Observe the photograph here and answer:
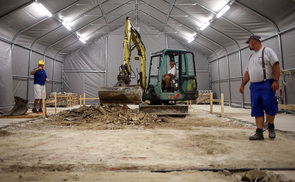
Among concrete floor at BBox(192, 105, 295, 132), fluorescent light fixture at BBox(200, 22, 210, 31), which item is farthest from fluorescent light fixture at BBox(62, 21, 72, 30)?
concrete floor at BBox(192, 105, 295, 132)

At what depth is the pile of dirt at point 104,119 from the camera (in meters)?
4.84

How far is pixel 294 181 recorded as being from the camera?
156 cm

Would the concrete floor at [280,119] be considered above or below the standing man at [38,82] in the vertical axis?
below

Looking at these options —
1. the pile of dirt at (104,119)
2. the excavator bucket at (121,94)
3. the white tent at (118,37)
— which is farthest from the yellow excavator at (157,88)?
the white tent at (118,37)

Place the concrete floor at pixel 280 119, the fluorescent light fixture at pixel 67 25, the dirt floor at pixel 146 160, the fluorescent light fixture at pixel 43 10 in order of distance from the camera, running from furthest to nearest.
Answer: the fluorescent light fixture at pixel 67 25 → the fluorescent light fixture at pixel 43 10 → the concrete floor at pixel 280 119 → the dirt floor at pixel 146 160

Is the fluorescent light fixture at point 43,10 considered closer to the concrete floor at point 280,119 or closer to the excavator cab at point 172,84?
the excavator cab at point 172,84

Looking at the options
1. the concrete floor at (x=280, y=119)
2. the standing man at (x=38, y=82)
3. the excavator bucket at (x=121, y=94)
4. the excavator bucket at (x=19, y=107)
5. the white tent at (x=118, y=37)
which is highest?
the white tent at (x=118, y=37)

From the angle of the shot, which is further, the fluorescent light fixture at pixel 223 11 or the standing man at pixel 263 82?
the fluorescent light fixture at pixel 223 11

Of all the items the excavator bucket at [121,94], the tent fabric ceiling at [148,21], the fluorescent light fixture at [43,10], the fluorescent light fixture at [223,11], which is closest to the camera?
the excavator bucket at [121,94]

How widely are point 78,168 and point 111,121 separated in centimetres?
322

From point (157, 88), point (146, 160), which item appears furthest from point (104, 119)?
point (146, 160)

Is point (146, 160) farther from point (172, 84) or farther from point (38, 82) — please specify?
point (38, 82)

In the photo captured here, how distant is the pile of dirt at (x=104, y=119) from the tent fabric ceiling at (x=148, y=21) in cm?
584

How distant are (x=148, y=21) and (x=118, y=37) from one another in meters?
3.15
